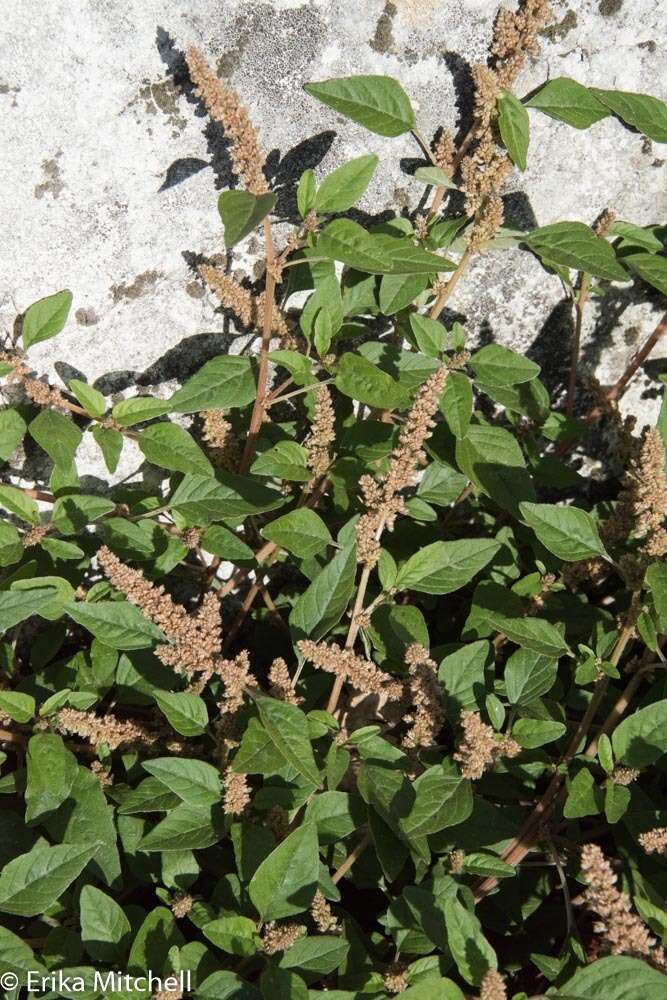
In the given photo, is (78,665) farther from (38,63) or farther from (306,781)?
(38,63)

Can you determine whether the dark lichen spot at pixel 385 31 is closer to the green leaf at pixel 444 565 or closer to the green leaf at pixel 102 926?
the green leaf at pixel 444 565

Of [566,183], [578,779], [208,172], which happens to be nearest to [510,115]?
[566,183]

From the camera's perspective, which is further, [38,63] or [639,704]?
[639,704]

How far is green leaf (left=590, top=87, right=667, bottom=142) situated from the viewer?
190 cm

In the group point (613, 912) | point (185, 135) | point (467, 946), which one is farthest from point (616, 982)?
point (185, 135)

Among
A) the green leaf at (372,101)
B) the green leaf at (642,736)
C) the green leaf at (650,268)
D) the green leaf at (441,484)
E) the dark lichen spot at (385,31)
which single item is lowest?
the green leaf at (642,736)

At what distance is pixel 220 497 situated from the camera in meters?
1.98

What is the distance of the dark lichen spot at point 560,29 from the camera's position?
2.06 meters

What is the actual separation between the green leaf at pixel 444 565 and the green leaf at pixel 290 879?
56 cm

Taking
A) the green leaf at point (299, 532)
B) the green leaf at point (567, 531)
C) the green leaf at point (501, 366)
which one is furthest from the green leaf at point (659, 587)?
the green leaf at point (299, 532)

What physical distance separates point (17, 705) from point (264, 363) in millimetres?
889

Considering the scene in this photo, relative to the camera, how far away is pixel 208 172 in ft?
6.61

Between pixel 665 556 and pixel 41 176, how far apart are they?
63.7 inches

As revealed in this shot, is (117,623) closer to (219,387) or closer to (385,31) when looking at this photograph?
(219,387)
